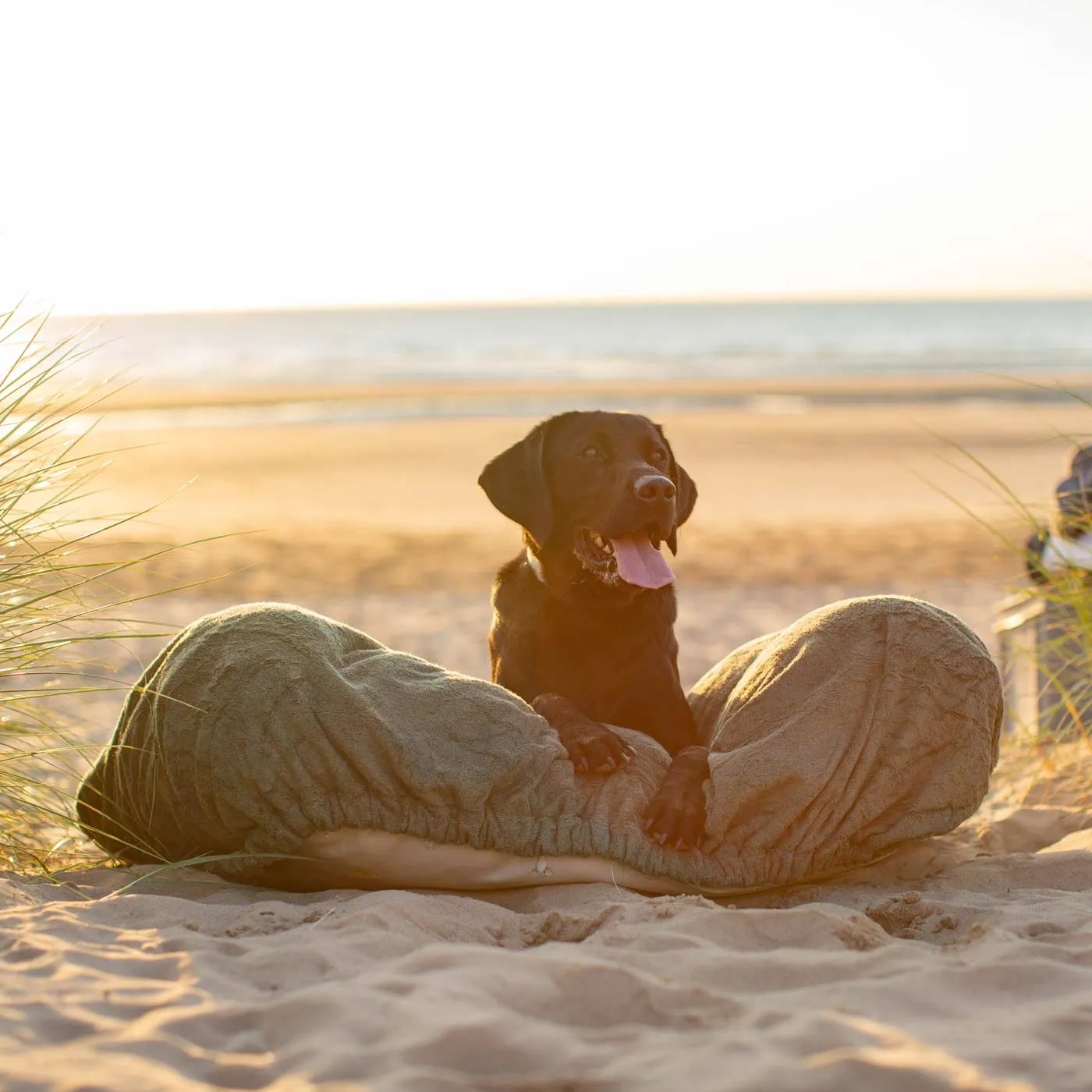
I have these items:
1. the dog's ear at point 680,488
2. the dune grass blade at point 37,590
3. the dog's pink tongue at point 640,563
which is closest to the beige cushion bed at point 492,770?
the dune grass blade at point 37,590

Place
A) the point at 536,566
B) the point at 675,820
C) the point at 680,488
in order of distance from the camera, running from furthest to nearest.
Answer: the point at 680,488
the point at 536,566
the point at 675,820

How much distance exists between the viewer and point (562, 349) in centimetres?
5612

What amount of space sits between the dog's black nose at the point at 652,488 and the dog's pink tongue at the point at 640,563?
151mm

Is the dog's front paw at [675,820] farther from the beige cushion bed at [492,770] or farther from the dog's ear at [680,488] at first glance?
the dog's ear at [680,488]

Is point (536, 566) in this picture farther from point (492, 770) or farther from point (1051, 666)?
point (1051, 666)

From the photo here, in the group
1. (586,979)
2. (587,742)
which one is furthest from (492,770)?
(586,979)

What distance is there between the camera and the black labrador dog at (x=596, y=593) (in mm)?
3904

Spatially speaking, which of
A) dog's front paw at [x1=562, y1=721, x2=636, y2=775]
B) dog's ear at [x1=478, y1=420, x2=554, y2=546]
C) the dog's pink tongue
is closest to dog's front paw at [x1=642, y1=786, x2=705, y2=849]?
dog's front paw at [x1=562, y1=721, x2=636, y2=775]

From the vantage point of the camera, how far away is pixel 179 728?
3.45 meters

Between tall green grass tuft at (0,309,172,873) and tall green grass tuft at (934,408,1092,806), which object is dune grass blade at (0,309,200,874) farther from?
tall green grass tuft at (934,408,1092,806)

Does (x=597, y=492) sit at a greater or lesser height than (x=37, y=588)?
greater

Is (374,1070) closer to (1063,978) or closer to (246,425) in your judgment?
(1063,978)

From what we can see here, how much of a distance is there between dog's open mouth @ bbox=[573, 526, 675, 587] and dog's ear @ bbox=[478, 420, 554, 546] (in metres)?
0.14

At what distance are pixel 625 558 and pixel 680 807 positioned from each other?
849 millimetres
